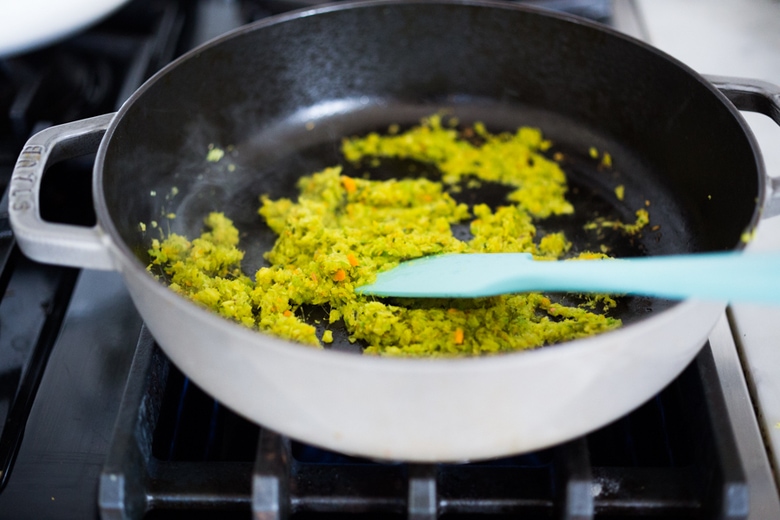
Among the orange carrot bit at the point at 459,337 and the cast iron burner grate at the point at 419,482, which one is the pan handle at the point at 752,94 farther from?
the orange carrot bit at the point at 459,337

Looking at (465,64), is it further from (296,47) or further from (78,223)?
(78,223)

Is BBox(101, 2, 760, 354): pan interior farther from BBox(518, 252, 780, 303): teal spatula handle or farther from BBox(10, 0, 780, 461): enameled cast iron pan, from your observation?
BBox(518, 252, 780, 303): teal spatula handle

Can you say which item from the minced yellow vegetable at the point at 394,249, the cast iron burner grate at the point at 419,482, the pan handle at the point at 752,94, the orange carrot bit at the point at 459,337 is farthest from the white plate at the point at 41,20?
the pan handle at the point at 752,94

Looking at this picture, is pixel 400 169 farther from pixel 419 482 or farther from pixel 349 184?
pixel 419 482

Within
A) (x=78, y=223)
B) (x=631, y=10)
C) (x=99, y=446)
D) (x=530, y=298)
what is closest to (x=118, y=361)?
(x=99, y=446)

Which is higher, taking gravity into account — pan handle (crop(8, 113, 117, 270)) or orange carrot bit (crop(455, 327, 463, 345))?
pan handle (crop(8, 113, 117, 270))

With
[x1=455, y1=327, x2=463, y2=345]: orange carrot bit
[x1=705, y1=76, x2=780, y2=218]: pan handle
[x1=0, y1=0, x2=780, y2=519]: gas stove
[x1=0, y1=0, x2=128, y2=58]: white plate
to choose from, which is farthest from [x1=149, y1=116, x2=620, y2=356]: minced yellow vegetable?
[x1=0, y1=0, x2=128, y2=58]: white plate

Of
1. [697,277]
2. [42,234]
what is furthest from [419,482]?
[42,234]
